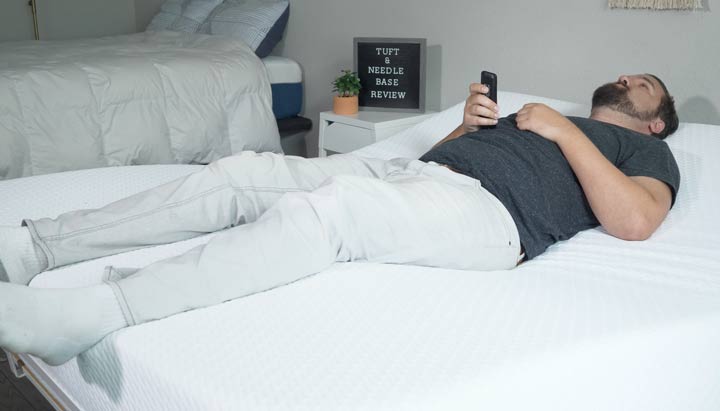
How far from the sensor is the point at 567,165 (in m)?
1.60

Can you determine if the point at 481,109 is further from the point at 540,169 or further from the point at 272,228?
the point at 272,228

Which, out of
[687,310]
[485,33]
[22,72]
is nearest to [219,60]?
[22,72]

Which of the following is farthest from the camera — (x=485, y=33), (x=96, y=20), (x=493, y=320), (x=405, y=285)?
(x=96, y=20)

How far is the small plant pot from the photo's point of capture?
2922mm

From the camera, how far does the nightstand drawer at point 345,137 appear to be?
278 cm

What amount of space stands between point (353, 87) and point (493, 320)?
1.93 meters

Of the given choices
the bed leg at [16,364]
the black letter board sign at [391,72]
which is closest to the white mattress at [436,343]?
the bed leg at [16,364]

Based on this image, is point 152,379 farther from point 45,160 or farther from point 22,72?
point 22,72

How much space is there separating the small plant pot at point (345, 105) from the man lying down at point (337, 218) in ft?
3.89

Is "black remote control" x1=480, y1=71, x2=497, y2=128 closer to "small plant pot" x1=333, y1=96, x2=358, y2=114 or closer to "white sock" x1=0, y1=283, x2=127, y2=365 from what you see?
"white sock" x1=0, y1=283, x2=127, y2=365

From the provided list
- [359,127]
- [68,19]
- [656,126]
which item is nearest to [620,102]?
[656,126]

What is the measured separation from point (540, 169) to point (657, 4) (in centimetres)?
90

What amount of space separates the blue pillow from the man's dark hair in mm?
2054

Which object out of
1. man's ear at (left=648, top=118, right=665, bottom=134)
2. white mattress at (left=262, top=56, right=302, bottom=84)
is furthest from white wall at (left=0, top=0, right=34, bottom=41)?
man's ear at (left=648, top=118, right=665, bottom=134)
